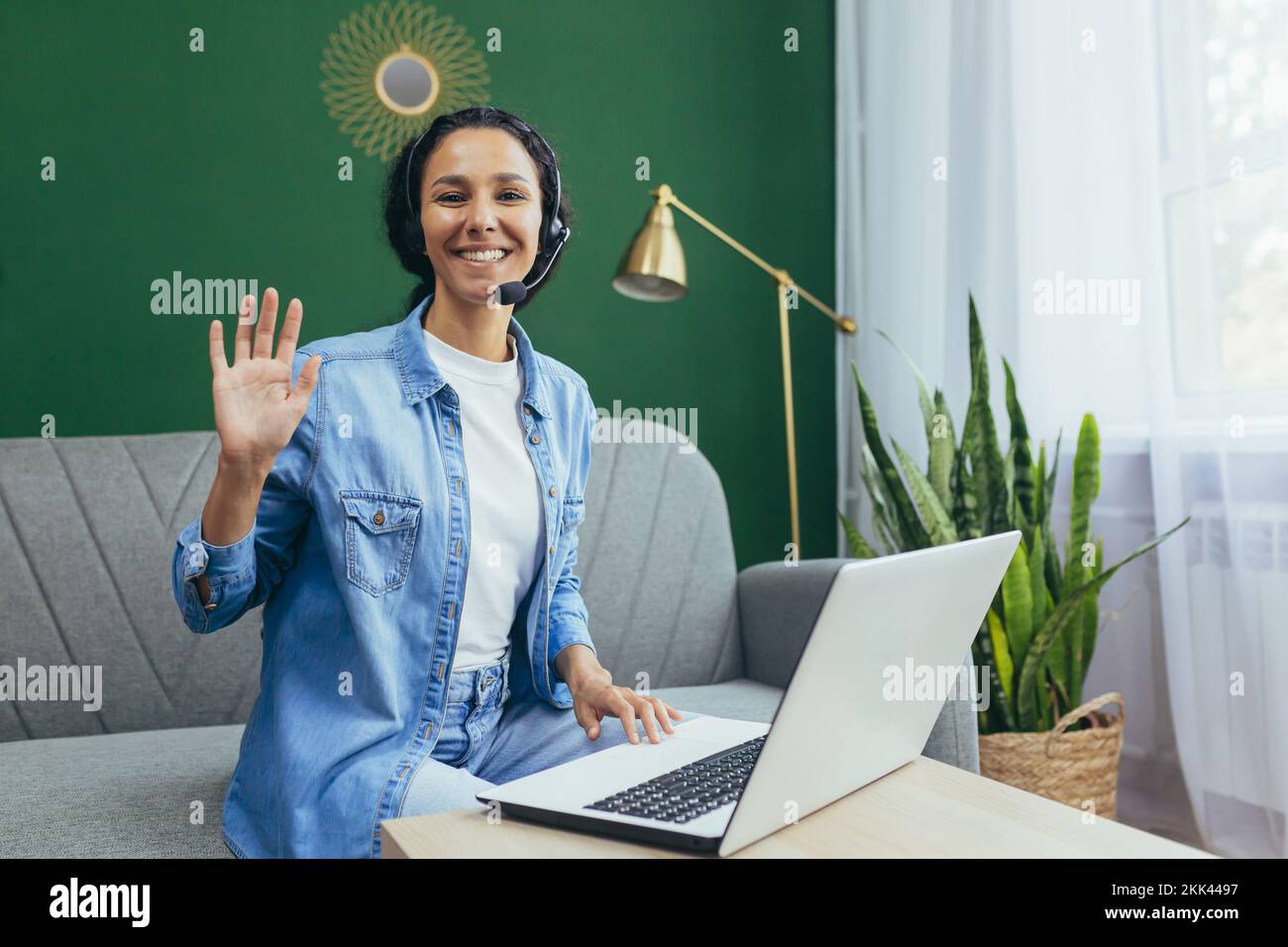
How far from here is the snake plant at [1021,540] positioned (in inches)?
80.4

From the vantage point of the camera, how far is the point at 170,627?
1883mm

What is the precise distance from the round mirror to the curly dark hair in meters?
1.46

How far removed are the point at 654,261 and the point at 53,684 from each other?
59.5 inches

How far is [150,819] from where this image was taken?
4.37 ft

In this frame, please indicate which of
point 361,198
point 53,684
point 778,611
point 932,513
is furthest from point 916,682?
point 361,198

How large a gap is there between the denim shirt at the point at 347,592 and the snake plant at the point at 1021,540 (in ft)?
3.73

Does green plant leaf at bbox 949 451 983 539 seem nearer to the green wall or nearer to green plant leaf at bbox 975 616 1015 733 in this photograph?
green plant leaf at bbox 975 616 1015 733

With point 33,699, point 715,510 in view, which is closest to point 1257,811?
point 715,510

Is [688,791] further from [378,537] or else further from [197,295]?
[197,295]

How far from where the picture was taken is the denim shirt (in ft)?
3.63

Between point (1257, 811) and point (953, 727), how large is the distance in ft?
2.86

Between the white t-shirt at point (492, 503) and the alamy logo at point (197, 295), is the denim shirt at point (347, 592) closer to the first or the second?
the white t-shirt at point (492, 503)

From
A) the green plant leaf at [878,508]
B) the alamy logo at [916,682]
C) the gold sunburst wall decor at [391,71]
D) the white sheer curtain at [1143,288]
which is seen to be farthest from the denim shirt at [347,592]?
the gold sunburst wall decor at [391,71]
